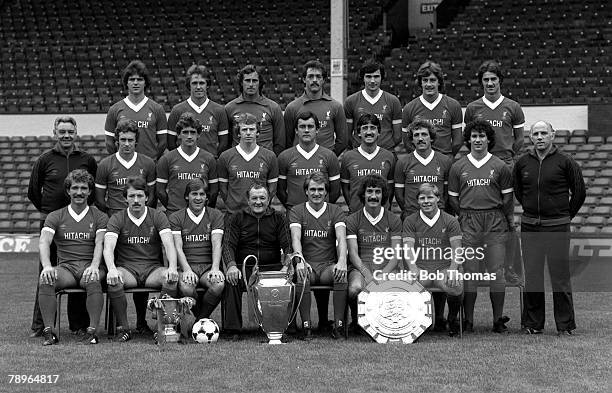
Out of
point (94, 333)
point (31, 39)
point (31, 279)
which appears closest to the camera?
point (94, 333)

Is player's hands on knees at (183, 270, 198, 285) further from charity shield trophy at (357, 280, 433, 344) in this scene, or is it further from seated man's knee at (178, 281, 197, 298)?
charity shield trophy at (357, 280, 433, 344)

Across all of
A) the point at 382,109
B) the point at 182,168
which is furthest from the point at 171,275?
the point at 382,109

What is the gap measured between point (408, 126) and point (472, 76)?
383 inches

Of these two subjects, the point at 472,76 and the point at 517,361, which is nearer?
the point at 517,361

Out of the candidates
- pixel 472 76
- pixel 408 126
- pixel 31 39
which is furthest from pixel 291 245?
pixel 31 39

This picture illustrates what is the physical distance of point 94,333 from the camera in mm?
6918

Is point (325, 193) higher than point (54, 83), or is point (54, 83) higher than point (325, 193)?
point (54, 83)

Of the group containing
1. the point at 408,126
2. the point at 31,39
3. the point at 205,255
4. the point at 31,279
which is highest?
the point at 31,39

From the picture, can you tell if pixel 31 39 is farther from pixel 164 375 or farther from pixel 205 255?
pixel 164 375

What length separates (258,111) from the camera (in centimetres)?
805

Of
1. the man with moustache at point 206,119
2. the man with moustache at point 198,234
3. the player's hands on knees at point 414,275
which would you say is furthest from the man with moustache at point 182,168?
the player's hands on knees at point 414,275

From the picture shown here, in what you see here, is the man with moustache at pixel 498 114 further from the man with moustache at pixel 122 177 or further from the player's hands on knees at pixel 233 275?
the man with moustache at pixel 122 177

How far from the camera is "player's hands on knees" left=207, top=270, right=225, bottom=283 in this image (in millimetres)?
7035

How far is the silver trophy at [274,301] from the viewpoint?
6.86 metres
